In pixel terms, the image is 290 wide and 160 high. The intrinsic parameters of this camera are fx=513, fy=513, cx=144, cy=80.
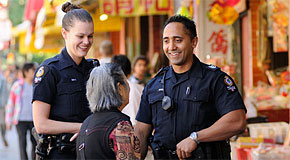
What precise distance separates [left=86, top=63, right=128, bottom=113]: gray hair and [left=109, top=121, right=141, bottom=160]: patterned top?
0.17 m

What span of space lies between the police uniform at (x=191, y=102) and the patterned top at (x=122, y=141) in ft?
1.71

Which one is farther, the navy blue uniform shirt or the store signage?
the store signage

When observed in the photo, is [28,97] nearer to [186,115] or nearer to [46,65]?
[46,65]

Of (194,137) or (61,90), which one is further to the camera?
(61,90)

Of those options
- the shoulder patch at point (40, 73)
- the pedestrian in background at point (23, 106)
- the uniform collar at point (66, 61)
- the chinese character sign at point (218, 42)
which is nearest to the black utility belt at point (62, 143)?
the shoulder patch at point (40, 73)

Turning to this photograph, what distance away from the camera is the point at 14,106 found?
10.5m

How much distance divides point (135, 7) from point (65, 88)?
264 inches

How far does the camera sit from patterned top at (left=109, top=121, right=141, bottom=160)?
129 inches

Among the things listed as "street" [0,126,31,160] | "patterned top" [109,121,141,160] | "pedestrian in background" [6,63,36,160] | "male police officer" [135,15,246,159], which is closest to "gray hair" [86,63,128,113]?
"patterned top" [109,121,141,160]

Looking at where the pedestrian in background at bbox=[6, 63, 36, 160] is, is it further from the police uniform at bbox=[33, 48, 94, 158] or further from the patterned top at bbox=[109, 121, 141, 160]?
the patterned top at bbox=[109, 121, 141, 160]

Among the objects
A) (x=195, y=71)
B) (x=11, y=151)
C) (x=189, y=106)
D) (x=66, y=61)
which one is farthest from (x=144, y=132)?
(x=11, y=151)

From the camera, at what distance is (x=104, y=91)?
11.2 ft

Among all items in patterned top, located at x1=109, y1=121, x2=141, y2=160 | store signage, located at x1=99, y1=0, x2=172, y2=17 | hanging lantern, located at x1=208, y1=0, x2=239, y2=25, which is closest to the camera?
patterned top, located at x1=109, y1=121, x2=141, y2=160

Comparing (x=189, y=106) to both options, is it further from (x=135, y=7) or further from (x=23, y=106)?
(x=135, y=7)
